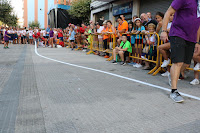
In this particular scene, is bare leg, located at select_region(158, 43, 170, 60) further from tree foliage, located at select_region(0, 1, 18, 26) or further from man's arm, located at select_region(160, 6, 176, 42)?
tree foliage, located at select_region(0, 1, 18, 26)

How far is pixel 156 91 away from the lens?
3.93 meters

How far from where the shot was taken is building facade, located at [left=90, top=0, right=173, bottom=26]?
12859mm

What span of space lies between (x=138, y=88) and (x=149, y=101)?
2.69ft

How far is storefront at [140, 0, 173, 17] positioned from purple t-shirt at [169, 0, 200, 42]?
9.02 meters

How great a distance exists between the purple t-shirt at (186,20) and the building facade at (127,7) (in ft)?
29.7

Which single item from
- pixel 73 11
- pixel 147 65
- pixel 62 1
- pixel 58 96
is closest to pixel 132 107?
pixel 58 96

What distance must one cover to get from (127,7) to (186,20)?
13836mm

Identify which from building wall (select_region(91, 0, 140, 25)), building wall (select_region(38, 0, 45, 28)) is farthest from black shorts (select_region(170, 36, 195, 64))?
building wall (select_region(38, 0, 45, 28))

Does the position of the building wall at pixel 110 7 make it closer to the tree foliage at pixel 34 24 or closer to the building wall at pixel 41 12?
the tree foliage at pixel 34 24

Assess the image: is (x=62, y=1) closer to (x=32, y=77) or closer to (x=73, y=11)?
(x=73, y=11)

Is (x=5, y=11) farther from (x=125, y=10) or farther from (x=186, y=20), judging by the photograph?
(x=186, y=20)

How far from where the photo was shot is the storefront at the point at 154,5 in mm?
12084

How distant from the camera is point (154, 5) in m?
13.3

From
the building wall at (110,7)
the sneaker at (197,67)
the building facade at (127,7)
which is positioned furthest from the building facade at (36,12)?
the sneaker at (197,67)
